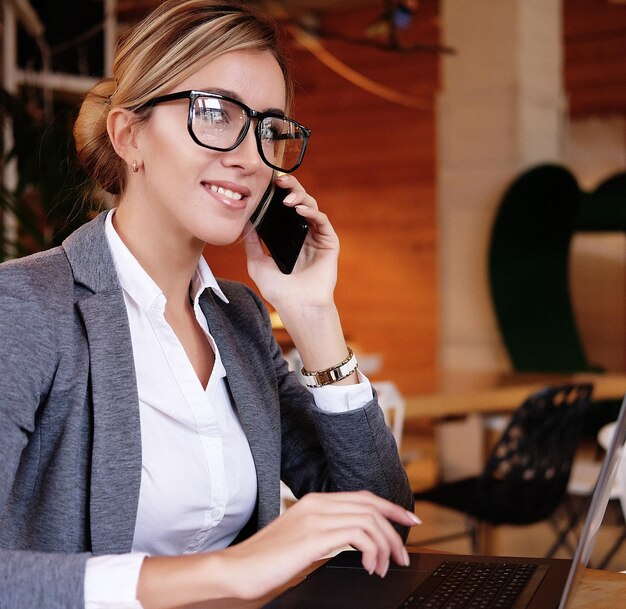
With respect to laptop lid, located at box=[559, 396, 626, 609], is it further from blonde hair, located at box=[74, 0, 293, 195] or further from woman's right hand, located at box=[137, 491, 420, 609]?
blonde hair, located at box=[74, 0, 293, 195]

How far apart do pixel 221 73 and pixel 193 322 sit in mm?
423

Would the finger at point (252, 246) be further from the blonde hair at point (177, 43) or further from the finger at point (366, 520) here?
the finger at point (366, 520)

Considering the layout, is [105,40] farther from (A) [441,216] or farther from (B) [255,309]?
(B) [255,309]

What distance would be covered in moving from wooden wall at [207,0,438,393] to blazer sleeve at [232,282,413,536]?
602cm

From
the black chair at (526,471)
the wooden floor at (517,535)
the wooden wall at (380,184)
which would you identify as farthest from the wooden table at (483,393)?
the wooden wall at (380,184)

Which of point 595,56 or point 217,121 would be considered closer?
point 217,121

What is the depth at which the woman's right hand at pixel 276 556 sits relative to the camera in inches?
37.9

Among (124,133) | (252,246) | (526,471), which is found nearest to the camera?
(124,133)

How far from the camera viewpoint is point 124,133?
58.1 inches

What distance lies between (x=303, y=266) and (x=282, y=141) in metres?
0.27

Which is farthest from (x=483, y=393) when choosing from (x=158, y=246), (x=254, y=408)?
(x=158, y=246)

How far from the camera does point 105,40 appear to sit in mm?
5492

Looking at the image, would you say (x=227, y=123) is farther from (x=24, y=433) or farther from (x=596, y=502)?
(x=596, y=502)

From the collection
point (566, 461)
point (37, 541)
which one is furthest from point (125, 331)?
point (566, 461)
